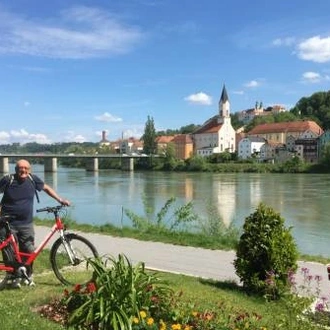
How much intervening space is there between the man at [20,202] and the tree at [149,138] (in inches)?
4959

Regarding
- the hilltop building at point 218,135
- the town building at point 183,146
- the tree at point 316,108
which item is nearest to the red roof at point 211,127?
the hilltop building at point 218,135

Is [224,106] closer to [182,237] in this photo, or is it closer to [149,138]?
[149,138]

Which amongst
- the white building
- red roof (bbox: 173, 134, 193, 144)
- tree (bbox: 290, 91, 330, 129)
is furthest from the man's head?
red roof (bbox: 173, 134, 193, 144)

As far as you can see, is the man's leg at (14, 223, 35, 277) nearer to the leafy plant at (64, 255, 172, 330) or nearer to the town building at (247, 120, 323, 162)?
the leafy plant at (64, 255, 172, 330)

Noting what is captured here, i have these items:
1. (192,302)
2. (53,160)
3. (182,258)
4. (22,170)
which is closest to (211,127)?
(53,160)

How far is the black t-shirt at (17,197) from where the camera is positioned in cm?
652

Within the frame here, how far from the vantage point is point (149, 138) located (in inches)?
5359

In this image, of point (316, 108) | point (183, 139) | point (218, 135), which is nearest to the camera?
point (218, 135)

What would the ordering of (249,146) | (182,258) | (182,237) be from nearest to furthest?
(182,258) < (182,237) < (249,146)

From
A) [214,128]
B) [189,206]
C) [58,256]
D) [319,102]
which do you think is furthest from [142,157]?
[58,256]

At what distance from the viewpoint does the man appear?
6.52 meters

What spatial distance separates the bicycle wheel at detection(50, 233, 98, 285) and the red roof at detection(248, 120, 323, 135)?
129 metres

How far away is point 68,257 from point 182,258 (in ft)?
10.6

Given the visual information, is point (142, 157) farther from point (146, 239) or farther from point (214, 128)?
point (146, 239)
